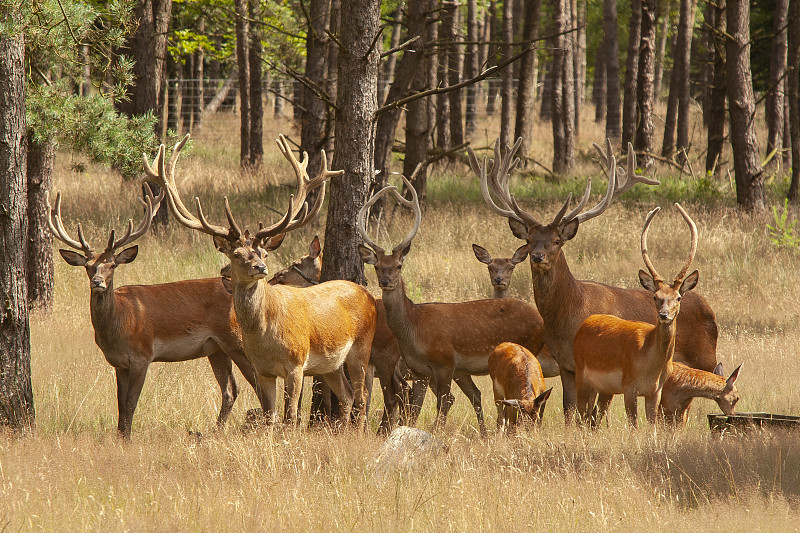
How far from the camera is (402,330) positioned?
24.8ft

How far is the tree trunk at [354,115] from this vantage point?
296 inches

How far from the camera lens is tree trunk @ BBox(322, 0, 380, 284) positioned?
751 centimetres

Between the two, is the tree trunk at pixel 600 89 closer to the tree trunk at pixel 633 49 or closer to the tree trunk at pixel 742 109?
the tree trunk at pixel 633 49

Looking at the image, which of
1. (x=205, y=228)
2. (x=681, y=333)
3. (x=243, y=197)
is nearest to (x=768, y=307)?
(x=681, y=333)

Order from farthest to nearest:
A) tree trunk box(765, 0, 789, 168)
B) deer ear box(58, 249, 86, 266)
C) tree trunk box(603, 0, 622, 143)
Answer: tree trunk box(603, 0, 622, 143), tree trunk box(765, 0, 789, 168), deer ear box(58, 249, 86, 266)

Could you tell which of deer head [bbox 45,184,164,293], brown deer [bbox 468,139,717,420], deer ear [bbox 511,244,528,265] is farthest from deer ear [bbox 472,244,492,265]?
deer head [bbox 45,184,164,293]

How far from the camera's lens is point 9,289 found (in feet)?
21.2

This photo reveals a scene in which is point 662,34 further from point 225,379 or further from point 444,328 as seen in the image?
point 225,379

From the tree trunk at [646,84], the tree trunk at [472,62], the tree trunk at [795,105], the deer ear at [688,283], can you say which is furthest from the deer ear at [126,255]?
the tree trunk at [472,62]

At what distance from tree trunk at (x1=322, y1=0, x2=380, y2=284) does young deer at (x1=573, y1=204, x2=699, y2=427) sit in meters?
2.15

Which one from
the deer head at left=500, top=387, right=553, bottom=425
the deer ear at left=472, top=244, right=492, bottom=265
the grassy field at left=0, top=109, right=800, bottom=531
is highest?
the deer ear at left=472, top=244, right=492, bottom=265

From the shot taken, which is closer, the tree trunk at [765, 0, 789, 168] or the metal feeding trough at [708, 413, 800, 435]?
the metal feeding trough at [708, 413, 800, 435]

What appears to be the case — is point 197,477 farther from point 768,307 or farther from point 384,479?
point 768,307

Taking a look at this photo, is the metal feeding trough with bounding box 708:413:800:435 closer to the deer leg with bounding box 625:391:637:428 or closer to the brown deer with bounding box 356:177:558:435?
the deer leg with bounding box 625:391:637:428
